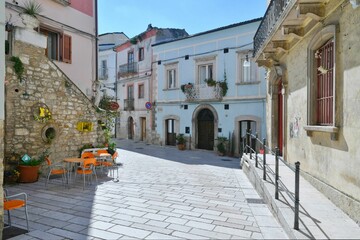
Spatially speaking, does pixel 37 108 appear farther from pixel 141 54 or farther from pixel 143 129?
pixel 141 54

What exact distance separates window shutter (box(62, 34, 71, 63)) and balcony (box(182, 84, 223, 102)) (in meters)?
7.81

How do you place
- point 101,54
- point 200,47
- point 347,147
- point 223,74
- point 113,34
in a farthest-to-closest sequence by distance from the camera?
point 113,34 → point 101,54 → point 200,47 → point 223,74 → point 347,147

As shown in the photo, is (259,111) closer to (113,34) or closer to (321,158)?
(321,158)

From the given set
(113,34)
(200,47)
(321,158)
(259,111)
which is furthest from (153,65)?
(321,158)

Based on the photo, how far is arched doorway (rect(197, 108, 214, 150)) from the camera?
54.2ft

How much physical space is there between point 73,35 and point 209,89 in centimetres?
802

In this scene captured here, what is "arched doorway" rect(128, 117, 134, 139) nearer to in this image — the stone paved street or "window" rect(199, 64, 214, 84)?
"window" rect(199, 64, 214, 84)

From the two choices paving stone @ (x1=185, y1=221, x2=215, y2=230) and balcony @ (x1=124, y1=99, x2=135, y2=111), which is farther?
balcony @ (x1=124, y1=99, x2=135, y2=111)

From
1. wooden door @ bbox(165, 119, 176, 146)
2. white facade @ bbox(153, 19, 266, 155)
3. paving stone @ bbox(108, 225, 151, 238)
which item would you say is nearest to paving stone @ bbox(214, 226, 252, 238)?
paving stone @ bbox(108, 225, 151, 238)

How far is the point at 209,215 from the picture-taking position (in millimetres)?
4770

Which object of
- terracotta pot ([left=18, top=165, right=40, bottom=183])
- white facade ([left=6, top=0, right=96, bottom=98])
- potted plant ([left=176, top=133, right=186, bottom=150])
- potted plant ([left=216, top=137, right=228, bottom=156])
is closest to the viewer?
terracotta pot ([left=18, top=165, right=40, bottom=183])

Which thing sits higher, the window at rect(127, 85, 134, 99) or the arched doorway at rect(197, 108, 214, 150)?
the window at rect(127, 85, 134, 99)

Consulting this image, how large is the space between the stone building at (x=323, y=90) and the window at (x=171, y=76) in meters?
10.7

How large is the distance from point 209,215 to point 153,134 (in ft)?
50.7
